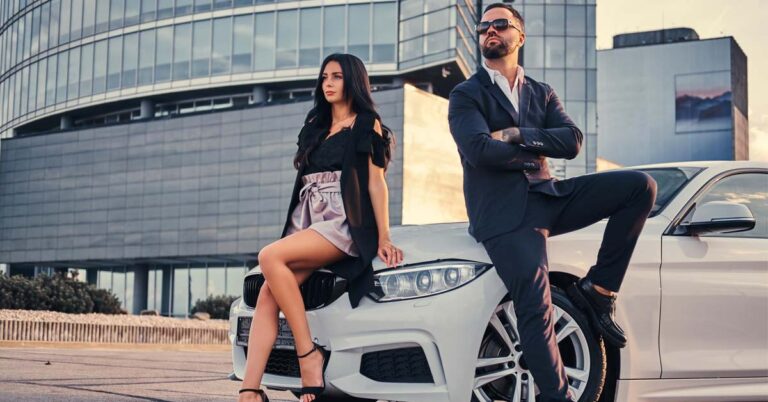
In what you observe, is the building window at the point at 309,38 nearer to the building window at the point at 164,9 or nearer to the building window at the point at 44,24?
the building window at the point at 164,9

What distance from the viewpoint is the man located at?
14.2ft

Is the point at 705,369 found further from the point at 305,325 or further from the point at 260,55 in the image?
the point at 260,55

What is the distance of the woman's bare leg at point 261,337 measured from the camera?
453 cm

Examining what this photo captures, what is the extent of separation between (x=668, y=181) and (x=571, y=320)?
48.7 inches

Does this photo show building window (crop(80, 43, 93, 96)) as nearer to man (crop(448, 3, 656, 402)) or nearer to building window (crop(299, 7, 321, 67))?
building window (crop(299, 7, 321, 67))

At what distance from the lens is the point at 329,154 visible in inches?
200

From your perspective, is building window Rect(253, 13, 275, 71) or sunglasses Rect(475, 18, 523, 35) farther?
building window Rect(253, 13, 275, 71)

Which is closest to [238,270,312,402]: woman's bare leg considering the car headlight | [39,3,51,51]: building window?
the car headlight

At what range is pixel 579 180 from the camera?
4.55m

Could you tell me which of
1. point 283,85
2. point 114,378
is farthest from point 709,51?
point 114,378

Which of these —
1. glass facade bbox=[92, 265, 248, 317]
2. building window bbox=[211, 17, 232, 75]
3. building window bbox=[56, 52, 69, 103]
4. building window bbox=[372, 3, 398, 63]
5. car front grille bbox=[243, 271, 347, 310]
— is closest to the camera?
car front grille bbox=[243, 271, 347, 310]

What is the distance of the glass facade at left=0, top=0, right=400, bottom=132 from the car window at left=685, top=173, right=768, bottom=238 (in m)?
44.4

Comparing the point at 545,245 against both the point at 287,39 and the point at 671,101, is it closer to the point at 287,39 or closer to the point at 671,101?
the point at 287,39

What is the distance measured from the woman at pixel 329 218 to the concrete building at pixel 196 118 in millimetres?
43168
